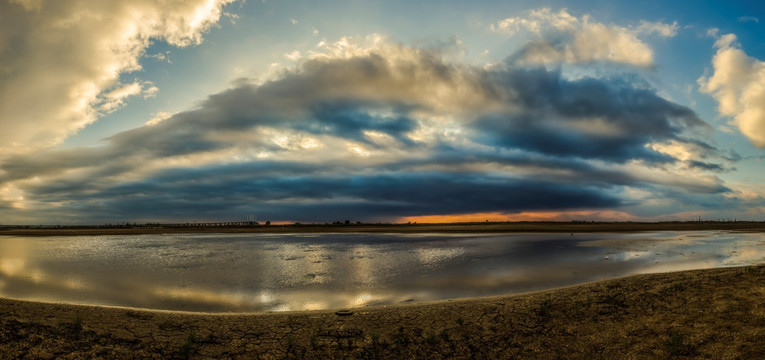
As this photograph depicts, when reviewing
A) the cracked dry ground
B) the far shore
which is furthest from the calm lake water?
the far shore

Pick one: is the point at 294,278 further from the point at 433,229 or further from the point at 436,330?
the point at 433,229

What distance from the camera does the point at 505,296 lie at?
1301 centimetres

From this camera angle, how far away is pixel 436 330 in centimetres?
954

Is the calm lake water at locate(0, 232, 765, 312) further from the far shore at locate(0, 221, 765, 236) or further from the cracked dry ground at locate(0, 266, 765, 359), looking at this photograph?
the far shore at locate(0, 221, 765, 236)

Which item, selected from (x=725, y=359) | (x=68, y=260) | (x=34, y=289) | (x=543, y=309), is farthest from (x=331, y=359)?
(x=68, y=260)

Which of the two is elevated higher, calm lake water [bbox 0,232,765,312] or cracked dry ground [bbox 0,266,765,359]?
cracked dry ground [bbox 0,266,765,359]

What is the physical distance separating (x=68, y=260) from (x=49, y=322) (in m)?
23.1

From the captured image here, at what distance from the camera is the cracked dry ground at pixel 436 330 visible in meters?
7.80

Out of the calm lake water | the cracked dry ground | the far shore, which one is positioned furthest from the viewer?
the far shore

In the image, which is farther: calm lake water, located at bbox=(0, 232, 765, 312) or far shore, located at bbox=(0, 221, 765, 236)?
far shore, located at bbox=(0, 221, 765, 236)

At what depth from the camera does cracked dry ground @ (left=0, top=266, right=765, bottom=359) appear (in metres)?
7.80

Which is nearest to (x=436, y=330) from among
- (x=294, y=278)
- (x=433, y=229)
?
(x=294, y=278)

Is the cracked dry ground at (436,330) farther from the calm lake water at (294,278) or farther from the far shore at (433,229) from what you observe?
the far shore at (433,229)

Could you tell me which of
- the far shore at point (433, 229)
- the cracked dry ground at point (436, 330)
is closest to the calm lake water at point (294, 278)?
the cracked dry ground at point (436, 330)
